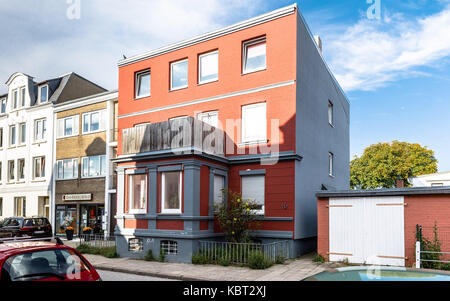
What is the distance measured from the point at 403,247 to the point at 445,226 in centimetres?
143

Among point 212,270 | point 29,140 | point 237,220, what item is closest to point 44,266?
point 212,270

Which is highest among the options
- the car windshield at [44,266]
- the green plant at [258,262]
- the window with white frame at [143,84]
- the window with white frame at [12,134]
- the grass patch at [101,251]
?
the window with white frame at [143,84]

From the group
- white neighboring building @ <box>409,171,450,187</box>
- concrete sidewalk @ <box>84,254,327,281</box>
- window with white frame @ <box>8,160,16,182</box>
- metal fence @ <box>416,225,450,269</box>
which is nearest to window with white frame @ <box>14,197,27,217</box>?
window with white frame @ <box>8,160,16,182</box>

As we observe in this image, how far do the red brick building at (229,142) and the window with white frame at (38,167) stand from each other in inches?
578

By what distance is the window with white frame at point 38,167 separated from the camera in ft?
96.8

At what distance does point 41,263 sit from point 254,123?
12745 mm

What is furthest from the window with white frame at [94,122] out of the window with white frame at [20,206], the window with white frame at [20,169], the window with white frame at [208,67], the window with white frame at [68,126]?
the window with white frame at [208,67]

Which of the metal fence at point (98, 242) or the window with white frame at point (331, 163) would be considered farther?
the window with white frame at point (331, 163)

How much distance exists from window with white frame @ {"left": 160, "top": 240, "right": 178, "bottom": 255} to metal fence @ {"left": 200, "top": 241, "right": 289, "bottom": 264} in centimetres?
108

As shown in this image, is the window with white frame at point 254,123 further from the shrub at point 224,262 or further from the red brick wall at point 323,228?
the shrub at point 224,262

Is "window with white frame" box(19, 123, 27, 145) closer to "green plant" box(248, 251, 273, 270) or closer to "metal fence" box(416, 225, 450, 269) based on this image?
"green plant" box(248, 251, 273, 270)

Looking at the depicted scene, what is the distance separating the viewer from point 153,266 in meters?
13.8
